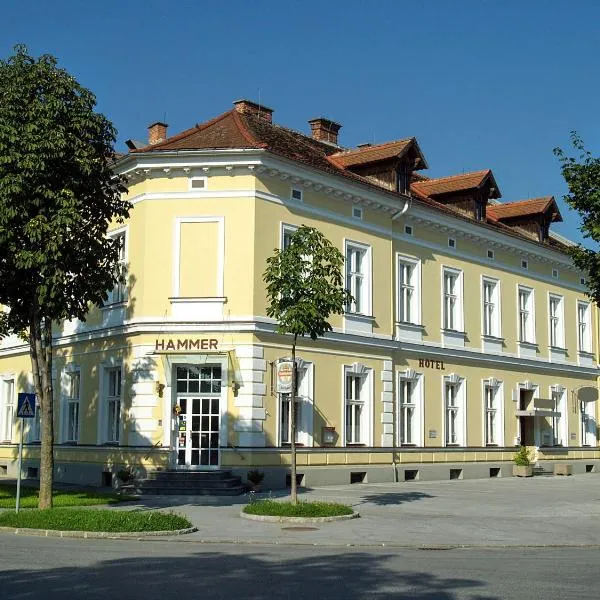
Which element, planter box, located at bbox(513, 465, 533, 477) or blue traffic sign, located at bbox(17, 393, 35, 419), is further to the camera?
planter box, located at bbox(513, 465, 533, 477)

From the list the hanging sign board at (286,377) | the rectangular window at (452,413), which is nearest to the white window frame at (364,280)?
the rectangular window at (452,413)

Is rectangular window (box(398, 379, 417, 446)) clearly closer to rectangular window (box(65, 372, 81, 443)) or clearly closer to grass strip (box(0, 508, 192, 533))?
rectangular window (box(65, 372, 81, 443))

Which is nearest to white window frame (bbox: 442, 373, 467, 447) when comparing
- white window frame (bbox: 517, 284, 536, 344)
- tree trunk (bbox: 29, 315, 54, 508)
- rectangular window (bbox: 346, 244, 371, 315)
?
rectangular window (bbox: 346, 244, 371, 315)

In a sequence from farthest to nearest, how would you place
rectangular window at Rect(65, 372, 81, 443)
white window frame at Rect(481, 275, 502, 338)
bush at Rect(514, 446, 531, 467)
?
1. white window frame at Rect(481, 275, 502, 338)
2. bush at Rect(514, 446, 531, 467)
3. rectangular window at Rect(65, 372, 81, 443)

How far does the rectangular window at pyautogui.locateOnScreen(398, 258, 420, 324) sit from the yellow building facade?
8 cm

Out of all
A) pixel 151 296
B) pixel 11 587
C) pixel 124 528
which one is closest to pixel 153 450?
pixel 151 296

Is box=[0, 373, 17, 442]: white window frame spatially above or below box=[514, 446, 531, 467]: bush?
above

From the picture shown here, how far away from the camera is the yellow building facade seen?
25703 millimetres

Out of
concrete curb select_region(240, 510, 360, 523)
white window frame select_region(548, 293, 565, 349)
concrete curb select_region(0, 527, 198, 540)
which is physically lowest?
concrete curb select_region(240, 510, 360, 523)

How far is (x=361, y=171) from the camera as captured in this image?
3188 cm

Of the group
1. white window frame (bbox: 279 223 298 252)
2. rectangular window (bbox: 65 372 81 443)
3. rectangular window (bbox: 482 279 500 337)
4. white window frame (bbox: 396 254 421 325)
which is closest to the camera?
white window frame (bbox: 279 223 298 252)

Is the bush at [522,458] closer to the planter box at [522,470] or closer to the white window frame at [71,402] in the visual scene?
the planter box at [522,470]

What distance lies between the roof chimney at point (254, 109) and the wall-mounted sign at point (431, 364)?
1077cm

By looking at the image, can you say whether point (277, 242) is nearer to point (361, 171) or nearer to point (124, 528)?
point (361, 171)
